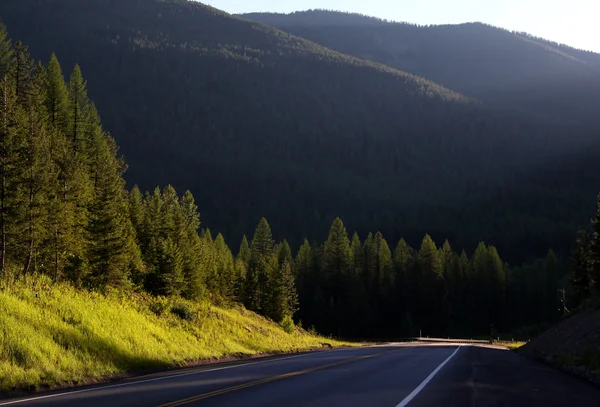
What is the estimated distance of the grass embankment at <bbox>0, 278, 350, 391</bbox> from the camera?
17.4 metres

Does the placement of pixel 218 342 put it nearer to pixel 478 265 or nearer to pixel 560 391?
pixel 560 391

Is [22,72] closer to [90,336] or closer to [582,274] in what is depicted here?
[90,336]

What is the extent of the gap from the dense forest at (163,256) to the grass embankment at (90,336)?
84.9 inches

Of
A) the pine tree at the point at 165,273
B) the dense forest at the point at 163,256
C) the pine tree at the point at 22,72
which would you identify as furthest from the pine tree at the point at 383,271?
the pine tree at the point at 22,72

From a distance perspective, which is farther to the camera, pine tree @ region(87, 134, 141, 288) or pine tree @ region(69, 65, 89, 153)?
pine tree @ region(69, 65, 89, 153)

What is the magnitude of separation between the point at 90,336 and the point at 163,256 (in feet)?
A: 60.0

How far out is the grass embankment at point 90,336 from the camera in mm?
17359

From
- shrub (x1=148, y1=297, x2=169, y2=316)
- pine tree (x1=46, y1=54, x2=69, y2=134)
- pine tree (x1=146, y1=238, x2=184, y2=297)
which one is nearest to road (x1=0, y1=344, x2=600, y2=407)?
shrub (x1=148, y1=297, x2=169, y2=316)

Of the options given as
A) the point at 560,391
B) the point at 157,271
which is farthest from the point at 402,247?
the point at 560,391

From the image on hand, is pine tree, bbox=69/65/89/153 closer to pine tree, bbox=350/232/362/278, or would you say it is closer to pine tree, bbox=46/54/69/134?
pine tree, bbox=46/54/69/134

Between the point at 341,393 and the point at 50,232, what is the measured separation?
20.0m

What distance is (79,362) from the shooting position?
1925cm

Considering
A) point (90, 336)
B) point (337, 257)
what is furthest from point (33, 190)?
point (337, 257)

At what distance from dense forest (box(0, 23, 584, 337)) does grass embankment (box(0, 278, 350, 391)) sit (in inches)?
84.9
